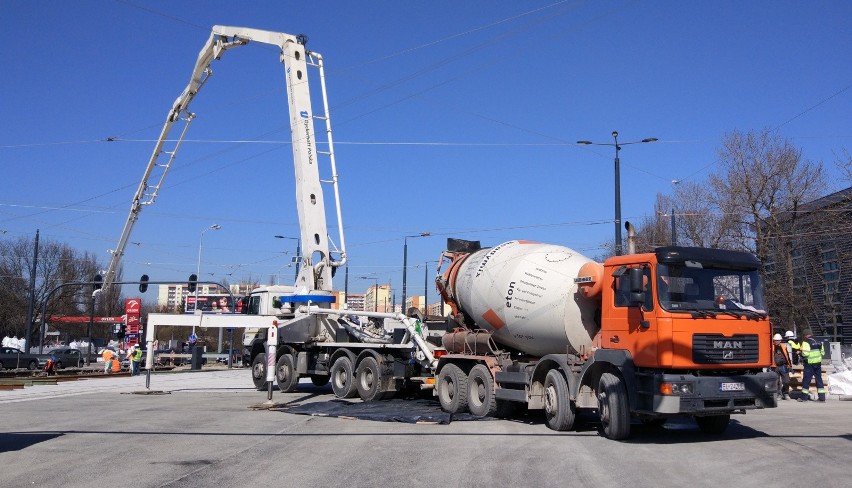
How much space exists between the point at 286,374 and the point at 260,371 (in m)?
1.53

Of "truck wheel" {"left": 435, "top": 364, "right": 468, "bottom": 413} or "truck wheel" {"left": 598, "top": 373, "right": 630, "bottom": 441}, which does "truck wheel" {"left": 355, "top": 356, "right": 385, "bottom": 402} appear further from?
"truck wheel" {"left": 598, "top": 373, "right": 630, "bottom": 441}

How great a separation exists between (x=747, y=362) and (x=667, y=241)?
27.6 m

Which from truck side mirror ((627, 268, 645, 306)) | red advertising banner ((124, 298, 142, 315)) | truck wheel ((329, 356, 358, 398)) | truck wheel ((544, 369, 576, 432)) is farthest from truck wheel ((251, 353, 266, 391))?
red advertising banner ((124, 298, 142, 315))

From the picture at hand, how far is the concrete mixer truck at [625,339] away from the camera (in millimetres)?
10750

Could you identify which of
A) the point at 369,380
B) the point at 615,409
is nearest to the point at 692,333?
the point at 615,409

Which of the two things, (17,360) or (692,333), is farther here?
(17,360)

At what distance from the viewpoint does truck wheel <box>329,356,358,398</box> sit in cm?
1852

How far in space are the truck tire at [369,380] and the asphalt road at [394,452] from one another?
257 cm

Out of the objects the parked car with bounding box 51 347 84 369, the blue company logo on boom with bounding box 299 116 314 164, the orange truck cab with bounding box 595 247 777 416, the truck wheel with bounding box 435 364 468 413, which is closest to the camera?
the orange truck cab with bounding box 595 247 777 416

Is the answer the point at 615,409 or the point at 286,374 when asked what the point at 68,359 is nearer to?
the point at 286,374

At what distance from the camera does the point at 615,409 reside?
11195 millimetres

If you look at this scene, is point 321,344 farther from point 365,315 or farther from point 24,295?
point 24,295

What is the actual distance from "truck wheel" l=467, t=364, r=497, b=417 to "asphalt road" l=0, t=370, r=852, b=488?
54 cm

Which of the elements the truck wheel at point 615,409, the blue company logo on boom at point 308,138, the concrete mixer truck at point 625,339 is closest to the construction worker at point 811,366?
the concrete mixer truck at point 625,339
